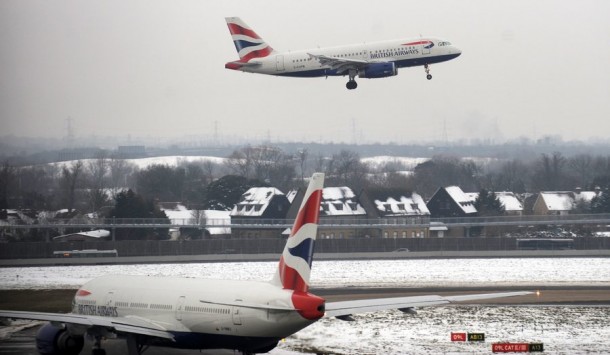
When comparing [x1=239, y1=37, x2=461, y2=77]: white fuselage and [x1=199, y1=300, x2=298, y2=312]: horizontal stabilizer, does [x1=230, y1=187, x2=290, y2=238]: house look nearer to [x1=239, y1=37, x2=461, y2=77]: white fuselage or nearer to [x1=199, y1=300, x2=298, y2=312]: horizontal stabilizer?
[x1=239, y1=37, x2=461, y2=77]: white fuselage

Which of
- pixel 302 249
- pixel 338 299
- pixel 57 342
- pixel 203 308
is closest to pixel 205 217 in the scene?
pixel 338 299

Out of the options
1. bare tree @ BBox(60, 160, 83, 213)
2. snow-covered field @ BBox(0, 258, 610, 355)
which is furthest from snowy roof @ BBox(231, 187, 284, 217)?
snow-covered field @ BBox(0, 258, 610, 355)

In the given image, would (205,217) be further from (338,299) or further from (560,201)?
(338,299)

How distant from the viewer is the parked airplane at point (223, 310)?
38969 millimetres

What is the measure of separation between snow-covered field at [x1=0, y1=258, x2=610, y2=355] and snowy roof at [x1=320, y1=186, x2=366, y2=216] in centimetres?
5657

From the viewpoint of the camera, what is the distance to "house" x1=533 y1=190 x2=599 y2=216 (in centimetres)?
18738

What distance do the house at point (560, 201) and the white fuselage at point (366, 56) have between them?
105m

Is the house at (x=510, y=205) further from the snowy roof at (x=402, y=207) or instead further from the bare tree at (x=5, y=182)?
the bare tree at (x=5, y=182)

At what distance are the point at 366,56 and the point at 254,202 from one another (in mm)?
83876

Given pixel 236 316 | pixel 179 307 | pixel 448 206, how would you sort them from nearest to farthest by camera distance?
pixel 236 316, pixel 179 307, pixel 448 206

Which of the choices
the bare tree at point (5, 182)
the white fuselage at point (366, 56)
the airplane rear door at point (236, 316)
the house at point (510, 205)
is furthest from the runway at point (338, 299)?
the house at point (510, 205)

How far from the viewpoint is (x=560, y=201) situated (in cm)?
19175

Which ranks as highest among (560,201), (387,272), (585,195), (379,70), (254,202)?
(379,70)

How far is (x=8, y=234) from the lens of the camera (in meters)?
129
